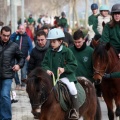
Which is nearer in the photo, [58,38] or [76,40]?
[58,38]

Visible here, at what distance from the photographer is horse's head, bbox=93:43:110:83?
10953 millimetres

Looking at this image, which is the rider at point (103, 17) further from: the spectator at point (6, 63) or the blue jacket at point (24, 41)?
the spectator at point (6, 63)

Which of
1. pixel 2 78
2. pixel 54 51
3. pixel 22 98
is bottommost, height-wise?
pixel 22 98

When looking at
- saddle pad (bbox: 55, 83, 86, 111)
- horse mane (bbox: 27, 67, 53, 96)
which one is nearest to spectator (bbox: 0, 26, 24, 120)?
saddle pad (bbox: 55, 83, 86, 111)

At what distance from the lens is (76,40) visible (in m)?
11.1

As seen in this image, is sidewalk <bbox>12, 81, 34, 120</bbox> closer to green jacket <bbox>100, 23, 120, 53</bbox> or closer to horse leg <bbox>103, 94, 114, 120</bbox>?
horse leg <bbox>103, 94, 114, 120</bbox>

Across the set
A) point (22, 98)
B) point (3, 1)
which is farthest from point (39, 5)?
point (22, 98)

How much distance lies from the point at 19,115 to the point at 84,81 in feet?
10.8

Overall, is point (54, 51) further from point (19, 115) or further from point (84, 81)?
point (19, 115)

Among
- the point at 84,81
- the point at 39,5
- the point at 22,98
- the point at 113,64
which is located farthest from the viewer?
the point at 39,5

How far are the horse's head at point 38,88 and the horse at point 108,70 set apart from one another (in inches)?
88.0

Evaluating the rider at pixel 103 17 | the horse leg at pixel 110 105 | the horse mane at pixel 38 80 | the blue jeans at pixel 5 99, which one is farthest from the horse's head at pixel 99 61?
the rider at pixel 103 17

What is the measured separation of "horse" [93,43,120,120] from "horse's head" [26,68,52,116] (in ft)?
7.34

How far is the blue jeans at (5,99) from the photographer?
454 inches
